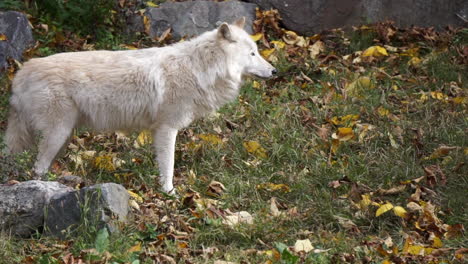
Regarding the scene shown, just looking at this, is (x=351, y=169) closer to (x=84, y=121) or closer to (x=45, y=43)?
(x=84, y=121)

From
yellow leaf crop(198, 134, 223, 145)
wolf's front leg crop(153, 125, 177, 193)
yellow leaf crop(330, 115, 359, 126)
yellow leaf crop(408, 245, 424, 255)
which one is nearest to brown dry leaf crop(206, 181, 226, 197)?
wolf's front leg crop(153, 125, 177, 193)

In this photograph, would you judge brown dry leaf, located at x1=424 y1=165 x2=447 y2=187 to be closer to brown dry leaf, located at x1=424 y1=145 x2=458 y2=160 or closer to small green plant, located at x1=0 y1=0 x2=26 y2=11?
brown dry leaf, located at x1=424 y1=145 x2=458 y2=160

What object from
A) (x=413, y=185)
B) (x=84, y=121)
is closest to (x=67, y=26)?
(x=84, y=121)

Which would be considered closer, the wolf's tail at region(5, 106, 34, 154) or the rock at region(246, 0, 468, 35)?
the wolf's tail at region(5, 106, 34, 154)

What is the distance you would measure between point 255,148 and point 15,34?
11.9ft

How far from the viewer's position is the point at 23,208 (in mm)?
5082

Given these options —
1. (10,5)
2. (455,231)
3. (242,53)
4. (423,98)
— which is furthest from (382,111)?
(10,5)

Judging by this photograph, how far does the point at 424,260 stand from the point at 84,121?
11.1ft

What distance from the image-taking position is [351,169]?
6246 millimetres

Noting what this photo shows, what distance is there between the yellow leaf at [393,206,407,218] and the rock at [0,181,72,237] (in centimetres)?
251

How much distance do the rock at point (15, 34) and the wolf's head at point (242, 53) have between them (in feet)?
9.87

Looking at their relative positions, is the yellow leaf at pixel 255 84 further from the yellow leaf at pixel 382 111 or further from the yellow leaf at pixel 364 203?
the yellow leaf at pixel 364 203

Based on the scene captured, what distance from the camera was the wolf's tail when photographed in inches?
254

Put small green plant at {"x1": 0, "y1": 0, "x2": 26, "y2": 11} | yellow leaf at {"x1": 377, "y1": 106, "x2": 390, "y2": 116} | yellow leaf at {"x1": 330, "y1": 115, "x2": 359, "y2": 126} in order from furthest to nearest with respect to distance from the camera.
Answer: small green plant at {"x1": 0, "y1": 0, "x2": 26, "y2": 11} → yellow leaf at {"x1": 377, "y1": 106, "x2": 390, "y2": 116} → yellow leaf at {"x1": 330, "y1": 115, "x2": 359, "y2": 126}
